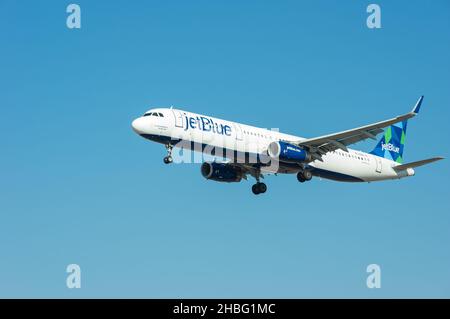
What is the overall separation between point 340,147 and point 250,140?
21.4 feet

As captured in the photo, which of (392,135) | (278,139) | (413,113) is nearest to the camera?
(413,113)

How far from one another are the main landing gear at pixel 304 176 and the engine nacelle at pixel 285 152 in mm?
1873

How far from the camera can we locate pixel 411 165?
6128cm

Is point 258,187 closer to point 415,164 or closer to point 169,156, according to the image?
point 169,156

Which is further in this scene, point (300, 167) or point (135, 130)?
point (300, 167)

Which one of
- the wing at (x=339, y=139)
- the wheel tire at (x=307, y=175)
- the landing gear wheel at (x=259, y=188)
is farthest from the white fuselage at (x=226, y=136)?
the landing gear wheel at (x=259, y=188)

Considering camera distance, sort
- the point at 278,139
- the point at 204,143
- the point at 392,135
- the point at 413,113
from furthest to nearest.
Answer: the point at 392,135 < the point at 278,139 < the point at 204,143 < the point at 413,113

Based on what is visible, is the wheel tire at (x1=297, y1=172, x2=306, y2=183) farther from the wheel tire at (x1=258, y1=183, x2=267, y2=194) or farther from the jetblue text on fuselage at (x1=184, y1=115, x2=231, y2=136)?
the jetblue text on fuselage at (x1=184, y1=115, x2=231, y2=136)

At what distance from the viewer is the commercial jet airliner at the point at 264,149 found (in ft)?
176

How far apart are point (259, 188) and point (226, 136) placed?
716cm

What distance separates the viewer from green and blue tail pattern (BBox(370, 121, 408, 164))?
6681 centimetres

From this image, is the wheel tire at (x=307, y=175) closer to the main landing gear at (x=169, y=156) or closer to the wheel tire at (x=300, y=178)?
the wheel tire at (x=300, y=178)

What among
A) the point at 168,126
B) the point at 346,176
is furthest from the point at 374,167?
the point at 168,126

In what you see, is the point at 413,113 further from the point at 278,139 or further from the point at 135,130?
the point at 135,130
